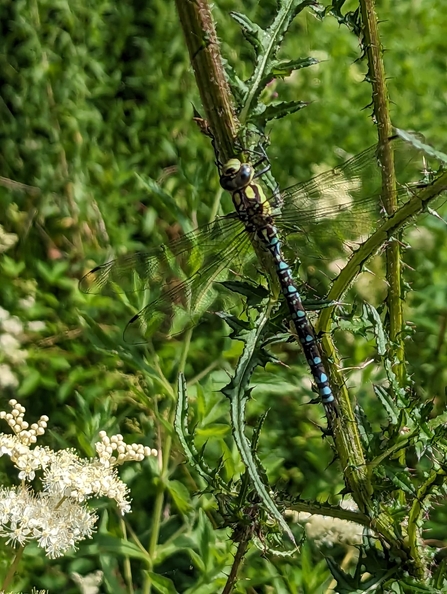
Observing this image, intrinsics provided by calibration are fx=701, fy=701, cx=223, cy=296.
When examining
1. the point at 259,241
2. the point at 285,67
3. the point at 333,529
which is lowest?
the point at 333,529

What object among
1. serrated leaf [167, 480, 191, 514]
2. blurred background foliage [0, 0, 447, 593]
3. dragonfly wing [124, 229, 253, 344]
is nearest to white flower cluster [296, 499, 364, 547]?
blurred background foliage [0, 0, 447, 593]

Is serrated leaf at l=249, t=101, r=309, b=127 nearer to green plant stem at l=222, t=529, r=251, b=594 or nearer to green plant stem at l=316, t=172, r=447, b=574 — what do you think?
green plant stem at l=316, t=172, r=447, b=574

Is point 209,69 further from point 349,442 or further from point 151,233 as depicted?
point 151,233

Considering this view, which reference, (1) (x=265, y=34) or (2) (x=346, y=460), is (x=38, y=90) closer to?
(1) (x=265, y=34)

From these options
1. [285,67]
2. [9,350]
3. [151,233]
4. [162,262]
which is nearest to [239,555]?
[162,262]

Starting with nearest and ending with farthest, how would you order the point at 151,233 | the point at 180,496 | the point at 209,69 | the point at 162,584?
the point at 209,69 < the point at 162,584 < the point at 180,496 < the point at 151,233

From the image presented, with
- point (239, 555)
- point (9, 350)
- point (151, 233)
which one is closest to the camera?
point (239, 555)

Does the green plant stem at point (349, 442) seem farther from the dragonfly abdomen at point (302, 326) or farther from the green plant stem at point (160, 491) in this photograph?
the green plant stem at point (160, 491)

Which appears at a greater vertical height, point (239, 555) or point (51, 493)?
point (51, 493)
